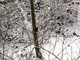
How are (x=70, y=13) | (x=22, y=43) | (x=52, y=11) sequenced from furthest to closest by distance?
(x=70, y=13), (x=52, y=11), (x=22, y=43)

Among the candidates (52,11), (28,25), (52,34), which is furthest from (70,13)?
(28,25)

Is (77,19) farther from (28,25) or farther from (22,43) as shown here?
(22,43)

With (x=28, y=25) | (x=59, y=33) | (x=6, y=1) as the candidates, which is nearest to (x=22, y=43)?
(x=28, y=25)

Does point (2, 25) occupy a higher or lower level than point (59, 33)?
higher

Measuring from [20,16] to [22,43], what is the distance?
1070 mm

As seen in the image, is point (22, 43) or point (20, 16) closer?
point (22, 43)

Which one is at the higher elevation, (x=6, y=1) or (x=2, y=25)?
(x=6, y=1)

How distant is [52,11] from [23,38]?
1.30m

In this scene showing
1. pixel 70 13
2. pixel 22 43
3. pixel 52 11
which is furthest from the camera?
pixel 70 13

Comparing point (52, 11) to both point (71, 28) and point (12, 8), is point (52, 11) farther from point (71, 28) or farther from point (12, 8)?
point (12, 8)

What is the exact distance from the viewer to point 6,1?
6.22m

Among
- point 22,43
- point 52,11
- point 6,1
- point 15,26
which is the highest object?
point 6,1

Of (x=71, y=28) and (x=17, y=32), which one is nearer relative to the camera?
(x=17, y=32)

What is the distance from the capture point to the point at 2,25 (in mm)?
5414
